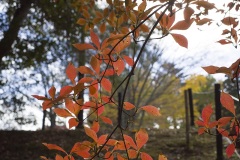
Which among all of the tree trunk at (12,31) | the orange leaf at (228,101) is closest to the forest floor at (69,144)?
the tree trunk at (12,31)

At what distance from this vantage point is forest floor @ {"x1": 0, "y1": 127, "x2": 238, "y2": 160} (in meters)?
4.05

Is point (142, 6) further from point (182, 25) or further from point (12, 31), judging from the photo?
point (12, 31)

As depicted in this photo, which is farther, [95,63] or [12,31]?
[12,31]

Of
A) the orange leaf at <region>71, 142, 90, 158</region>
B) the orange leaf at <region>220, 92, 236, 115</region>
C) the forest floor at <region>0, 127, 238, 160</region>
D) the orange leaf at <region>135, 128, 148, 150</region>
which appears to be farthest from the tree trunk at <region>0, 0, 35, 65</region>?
the orange leaf at <region>220, 92, 236, 115</region>

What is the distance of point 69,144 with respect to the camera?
15.8ft

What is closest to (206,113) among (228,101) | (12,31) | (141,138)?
(228,101)

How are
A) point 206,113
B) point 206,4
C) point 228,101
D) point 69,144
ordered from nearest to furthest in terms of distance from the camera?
point 206,4, point 228,101, point 206,113, point 69,144

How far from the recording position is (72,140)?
508 cm

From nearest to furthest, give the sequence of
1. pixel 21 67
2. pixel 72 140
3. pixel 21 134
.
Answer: pixel 72 140 → pixel 21 134 → pixel 21 67

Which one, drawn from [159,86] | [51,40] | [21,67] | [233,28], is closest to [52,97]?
[233,28]

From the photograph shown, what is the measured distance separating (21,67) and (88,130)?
18.2ft

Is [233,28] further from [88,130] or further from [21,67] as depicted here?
[21,67]

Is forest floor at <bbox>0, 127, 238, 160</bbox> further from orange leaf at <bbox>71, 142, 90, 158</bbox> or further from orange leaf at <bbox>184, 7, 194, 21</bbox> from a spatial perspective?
orange leaf at <bbox>184, 7, 194, 21</bbox>

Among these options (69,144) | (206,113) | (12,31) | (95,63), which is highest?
(12,31)
